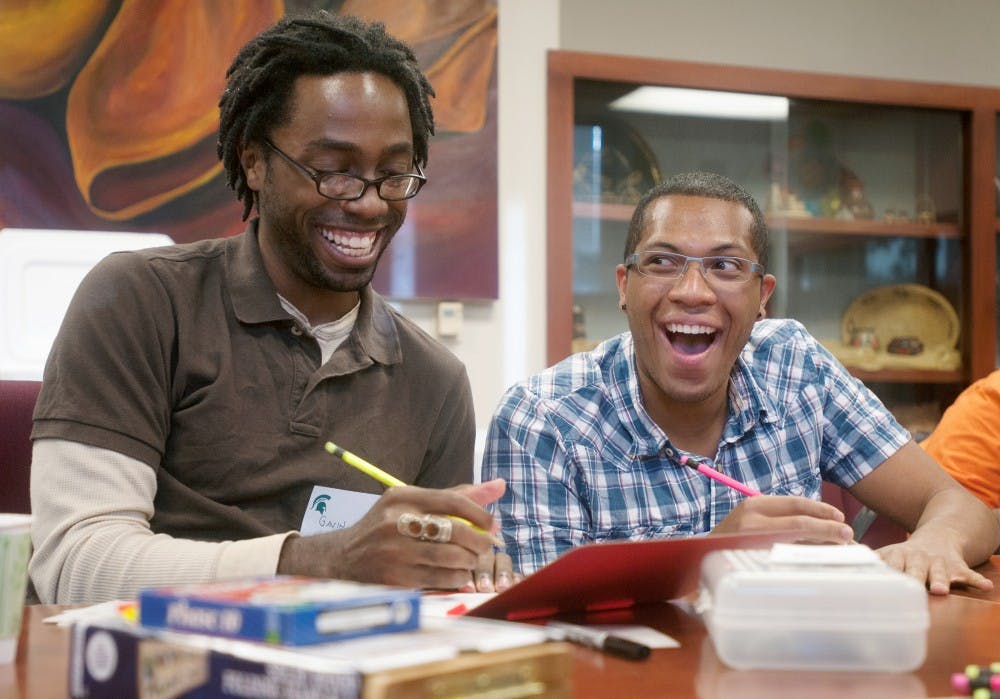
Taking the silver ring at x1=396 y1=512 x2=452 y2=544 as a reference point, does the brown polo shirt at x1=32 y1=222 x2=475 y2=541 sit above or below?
above

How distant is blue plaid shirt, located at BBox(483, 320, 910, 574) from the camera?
1646mm

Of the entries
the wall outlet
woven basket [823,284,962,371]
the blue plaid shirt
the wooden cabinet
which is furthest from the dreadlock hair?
woven basket [823,284,962,371]

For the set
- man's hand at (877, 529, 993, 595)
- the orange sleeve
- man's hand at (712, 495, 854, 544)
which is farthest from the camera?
the orange sleeve

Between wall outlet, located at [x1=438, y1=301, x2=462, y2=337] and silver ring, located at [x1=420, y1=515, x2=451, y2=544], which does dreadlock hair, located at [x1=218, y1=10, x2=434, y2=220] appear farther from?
wall outlet, located at [x1=438, y1=301, x2=462, y2=337]

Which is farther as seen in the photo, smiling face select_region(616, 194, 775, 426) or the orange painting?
the orange painting

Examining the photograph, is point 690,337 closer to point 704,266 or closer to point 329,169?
point 704,266

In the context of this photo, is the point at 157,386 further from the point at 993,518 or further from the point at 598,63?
the point at 598,63

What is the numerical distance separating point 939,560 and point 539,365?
216cm

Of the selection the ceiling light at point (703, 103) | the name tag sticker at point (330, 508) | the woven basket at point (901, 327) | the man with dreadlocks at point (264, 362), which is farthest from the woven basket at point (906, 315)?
the name tag sticker at point (330, 508)

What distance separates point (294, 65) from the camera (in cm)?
162

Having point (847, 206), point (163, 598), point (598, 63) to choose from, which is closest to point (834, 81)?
point (847, 206)

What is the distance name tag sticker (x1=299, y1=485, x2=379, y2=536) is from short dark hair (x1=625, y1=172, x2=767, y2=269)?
0.65 meters

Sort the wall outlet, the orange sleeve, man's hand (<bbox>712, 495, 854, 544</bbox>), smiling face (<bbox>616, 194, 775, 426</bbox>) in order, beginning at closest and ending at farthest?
man's hand (<bbox>712, 495, 854, 544</bbox>)
smiling face (<bbox>616, 194, 775, 426</bbox>)
the orange sleeve
the wall outlet

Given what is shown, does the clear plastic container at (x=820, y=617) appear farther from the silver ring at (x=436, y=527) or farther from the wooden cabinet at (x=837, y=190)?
the wooden cabinet at (x=837, y=190)
